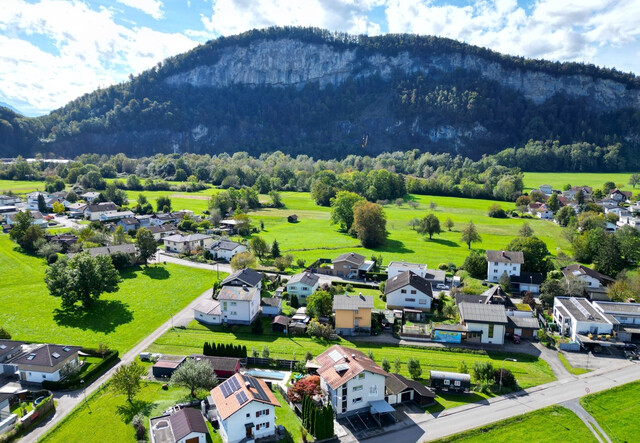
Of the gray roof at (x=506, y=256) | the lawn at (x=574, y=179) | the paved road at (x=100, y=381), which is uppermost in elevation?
the lawn at (x=574, y=179)

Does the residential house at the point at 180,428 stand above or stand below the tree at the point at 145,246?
below

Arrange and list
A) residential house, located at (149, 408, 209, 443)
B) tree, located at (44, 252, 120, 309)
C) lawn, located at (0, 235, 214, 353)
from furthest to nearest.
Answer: tree, located at (44, 252, 120, 309) < lawn, located at (0, 235, 214, 353) < residential house, located at (149, 408, 209, 443)

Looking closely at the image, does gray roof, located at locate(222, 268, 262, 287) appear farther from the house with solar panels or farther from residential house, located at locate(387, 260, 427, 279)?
the house with solar panels

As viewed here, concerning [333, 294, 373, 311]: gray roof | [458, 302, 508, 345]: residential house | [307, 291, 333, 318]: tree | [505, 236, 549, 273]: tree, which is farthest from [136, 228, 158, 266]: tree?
[505, 236, 549, 273]: tree

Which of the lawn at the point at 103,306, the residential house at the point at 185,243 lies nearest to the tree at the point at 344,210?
the residential house at the point at 185,243

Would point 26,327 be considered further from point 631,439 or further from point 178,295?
point 631,439

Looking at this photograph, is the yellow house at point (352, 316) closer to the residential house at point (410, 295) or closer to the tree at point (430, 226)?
the residential house at point (410, 295)

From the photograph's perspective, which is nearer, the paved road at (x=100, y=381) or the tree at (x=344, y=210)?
the paved road at (x=100, y=381)
